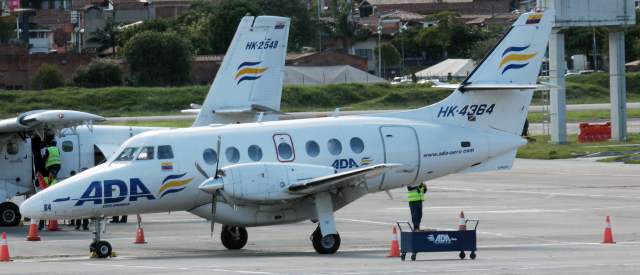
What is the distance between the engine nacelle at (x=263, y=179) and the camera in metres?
22.6

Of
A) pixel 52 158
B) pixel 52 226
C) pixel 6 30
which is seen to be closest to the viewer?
pixel 52 226

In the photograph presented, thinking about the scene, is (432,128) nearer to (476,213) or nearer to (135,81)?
(476,213)

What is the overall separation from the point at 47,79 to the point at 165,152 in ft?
213

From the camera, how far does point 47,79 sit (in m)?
86.5

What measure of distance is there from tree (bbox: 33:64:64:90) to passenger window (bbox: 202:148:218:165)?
64223 millimetres

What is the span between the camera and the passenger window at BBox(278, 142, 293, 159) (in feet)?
79.3

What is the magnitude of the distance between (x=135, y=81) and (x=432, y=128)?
67599 mm

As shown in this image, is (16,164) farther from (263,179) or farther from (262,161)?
(263,179)

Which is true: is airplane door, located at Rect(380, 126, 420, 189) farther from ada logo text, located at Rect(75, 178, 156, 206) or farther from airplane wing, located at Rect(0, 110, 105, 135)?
airplane wing, located at Rect(0, 110, 105, 135)

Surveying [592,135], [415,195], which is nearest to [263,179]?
[415,195]

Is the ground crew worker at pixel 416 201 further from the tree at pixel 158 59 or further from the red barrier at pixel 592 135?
the tree at pixel 158 59

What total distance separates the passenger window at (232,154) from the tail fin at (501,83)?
12.2 ft

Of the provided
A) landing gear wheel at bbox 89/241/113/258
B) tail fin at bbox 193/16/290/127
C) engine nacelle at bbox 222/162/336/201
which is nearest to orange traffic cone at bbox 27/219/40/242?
landing gear wheel at bbox 89/241/113/258

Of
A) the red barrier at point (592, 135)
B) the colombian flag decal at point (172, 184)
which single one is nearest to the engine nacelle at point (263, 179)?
the colombian flag decal at point (172, 184)
